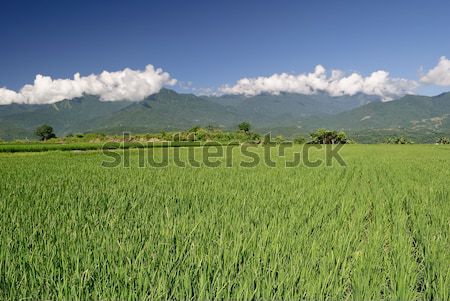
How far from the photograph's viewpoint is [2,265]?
2.53 m

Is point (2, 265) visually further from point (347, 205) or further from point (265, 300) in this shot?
point (347, 205)

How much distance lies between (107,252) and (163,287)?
0.91 metres

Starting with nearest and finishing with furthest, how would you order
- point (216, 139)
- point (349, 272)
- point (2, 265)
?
point (2, 265)
point (349, 272)
point (216, 139)

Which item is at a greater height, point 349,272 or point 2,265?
point 2,265

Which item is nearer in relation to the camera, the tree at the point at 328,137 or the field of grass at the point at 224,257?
Result: the field of grass at the point at 224,257

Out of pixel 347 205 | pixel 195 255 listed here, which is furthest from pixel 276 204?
pixel 195 255

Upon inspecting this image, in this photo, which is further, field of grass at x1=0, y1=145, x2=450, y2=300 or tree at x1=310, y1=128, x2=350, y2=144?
Answer: tree at x1=310, y1=128, x2=350, y2=144

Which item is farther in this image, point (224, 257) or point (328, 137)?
point (328, 137)

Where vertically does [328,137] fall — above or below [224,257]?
above

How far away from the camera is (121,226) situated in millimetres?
3650

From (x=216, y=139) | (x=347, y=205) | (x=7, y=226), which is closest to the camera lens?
(x=7, y=226)

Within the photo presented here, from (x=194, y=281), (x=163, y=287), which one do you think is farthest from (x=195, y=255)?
(x=163, y=287)

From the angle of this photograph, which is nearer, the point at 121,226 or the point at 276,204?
the point at 121,226

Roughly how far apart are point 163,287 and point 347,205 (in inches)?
147
